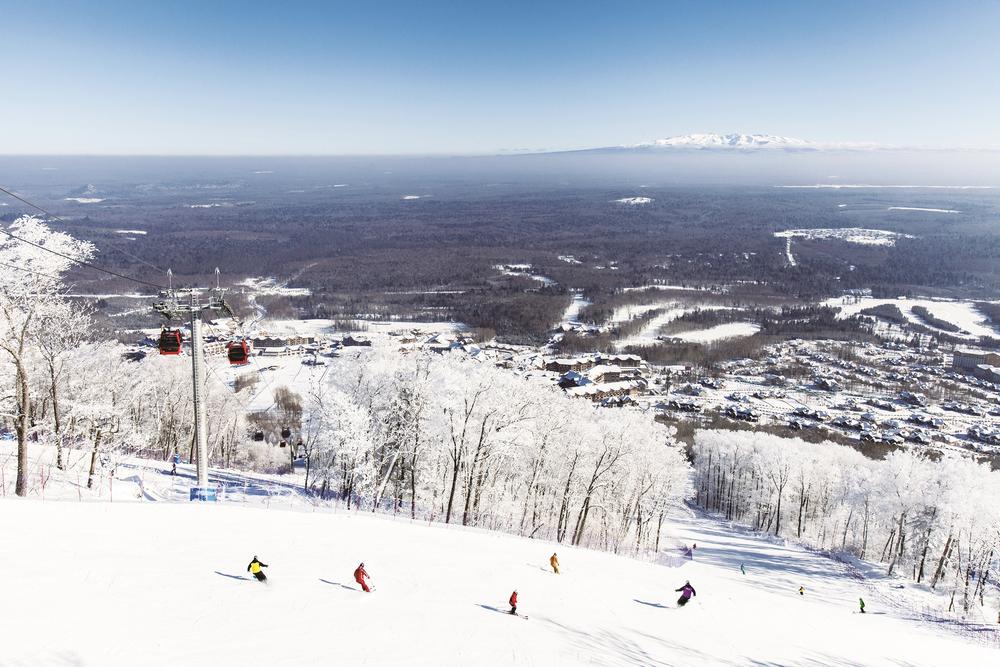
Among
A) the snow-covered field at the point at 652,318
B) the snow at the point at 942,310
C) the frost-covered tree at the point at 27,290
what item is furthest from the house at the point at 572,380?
the snow at the point at 942,310

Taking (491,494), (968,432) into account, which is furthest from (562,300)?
(491,494)

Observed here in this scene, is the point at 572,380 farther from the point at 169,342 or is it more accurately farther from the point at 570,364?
the point at 169,342

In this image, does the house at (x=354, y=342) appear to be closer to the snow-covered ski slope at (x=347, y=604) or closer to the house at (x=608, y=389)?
the house at (x=608, y=389)

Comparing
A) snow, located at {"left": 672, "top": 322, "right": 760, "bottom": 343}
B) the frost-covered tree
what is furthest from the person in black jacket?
snow, located at {"left": 672, "top": 322, "right": 760, "bottom": 343}

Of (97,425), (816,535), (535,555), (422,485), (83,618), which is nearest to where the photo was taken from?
(83,618)

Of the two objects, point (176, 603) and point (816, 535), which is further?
point (816, 535)

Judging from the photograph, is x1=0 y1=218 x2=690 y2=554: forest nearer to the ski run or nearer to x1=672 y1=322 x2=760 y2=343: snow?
the ski run

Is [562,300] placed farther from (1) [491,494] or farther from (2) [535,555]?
(2) [535,555]
